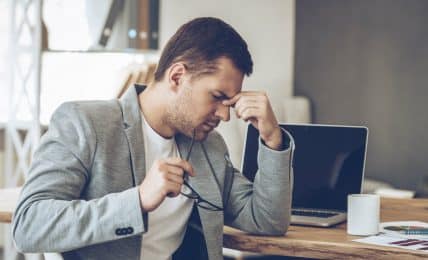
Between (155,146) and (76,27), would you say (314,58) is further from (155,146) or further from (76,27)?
(155,146)

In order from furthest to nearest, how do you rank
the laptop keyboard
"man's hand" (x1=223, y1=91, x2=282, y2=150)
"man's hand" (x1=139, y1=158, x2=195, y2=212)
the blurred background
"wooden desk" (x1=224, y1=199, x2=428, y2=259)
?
the blurred background
the laptop keyboard
"man's hand" (x1=223, y1=91, x2=282, y2=150)
"wooden desk" (x1=224, y1=199, x2=428, y2=259)
"man's hand" (x1=139, y1=158, x2=195, y2=212)

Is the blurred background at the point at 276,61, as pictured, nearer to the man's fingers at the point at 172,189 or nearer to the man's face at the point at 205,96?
the man's face at the point at 205,96

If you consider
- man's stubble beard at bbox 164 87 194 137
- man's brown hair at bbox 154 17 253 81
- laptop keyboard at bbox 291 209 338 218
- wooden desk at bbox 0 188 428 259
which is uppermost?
man's brown hair at bbox 154 17 253 81

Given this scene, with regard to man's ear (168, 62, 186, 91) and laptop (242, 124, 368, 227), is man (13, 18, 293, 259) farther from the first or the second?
laptop (242, 124, 368, 227)

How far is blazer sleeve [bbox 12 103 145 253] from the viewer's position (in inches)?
69.4

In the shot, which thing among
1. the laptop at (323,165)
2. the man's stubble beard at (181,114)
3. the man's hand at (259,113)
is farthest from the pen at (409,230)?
the man's stubble beard at (181,114)

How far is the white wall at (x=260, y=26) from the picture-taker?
5.31 metres

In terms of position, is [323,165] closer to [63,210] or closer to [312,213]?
[312,213]

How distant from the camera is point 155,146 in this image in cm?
209

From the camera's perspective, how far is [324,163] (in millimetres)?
2535

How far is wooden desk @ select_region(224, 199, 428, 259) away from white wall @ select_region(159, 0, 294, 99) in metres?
3.21

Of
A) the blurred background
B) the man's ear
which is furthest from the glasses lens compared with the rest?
the blurred background

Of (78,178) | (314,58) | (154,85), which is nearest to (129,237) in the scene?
(78,178)

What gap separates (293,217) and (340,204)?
20 centimetres
